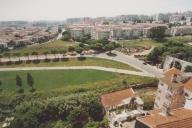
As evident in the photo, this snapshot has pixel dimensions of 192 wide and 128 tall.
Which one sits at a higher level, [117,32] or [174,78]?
[117,32]

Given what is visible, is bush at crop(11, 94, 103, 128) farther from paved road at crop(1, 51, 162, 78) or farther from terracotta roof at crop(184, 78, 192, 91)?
paved road at crop(1, 51, 162, 78)

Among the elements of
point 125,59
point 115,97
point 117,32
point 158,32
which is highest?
point 158,32

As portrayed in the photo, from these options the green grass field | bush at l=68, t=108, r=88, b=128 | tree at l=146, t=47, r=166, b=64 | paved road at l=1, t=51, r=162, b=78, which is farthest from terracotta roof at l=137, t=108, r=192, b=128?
tree at l=146, t=47, r=166, b=64

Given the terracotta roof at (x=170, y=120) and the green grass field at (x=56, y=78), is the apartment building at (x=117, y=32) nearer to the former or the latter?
the green grass field at (x=56, y=78)

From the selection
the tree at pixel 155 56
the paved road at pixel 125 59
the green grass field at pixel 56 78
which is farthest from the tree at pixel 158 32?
the green grass field at pixel 56 78

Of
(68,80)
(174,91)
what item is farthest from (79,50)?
(174,91)

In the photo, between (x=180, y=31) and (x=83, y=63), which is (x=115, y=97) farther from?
(x=180, y=31)

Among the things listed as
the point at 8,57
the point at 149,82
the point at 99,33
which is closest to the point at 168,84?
the point at 149,82

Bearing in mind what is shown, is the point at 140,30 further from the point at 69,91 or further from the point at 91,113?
the point at 91,113

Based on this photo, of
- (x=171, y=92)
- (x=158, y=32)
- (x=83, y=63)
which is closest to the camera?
(x=171, y=92)
